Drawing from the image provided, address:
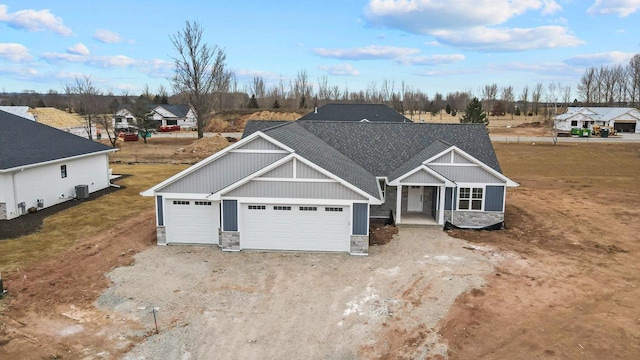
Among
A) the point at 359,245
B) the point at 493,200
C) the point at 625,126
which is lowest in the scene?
the point at 359,245

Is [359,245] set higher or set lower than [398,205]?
lower

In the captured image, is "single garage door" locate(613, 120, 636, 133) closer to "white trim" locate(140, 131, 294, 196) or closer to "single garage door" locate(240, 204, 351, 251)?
"single garage door" locate(240, 204, 351, 251)

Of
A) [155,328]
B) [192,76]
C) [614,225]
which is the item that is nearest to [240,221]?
[155,328]

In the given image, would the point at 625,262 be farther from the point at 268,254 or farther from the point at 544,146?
the point at 544,146

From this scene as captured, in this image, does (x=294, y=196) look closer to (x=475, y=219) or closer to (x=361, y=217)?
(x=361, y=217)

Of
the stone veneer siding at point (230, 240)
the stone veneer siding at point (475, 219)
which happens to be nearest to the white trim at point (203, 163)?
the stone veneer siding at point (230, 240)

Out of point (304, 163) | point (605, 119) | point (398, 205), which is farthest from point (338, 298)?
point (605, 119)
